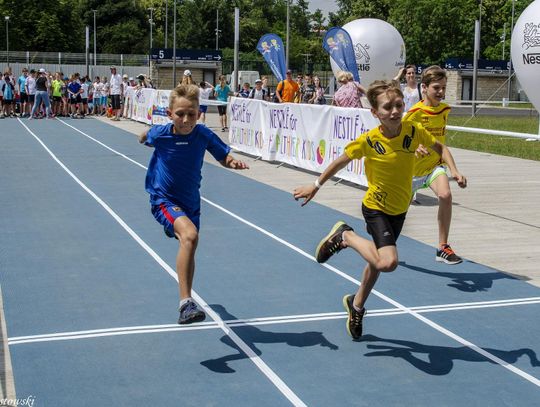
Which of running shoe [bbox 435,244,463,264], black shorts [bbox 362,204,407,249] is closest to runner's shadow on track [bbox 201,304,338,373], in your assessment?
black shorts [bbox 362,204,407,249]

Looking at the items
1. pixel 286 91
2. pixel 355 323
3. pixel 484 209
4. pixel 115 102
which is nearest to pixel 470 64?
pixel 115 102

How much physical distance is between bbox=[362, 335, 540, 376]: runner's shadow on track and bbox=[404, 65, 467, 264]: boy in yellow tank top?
102 inches

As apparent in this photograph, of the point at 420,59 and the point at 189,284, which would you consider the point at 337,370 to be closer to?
the point at 189,284

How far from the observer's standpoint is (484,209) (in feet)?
40.2

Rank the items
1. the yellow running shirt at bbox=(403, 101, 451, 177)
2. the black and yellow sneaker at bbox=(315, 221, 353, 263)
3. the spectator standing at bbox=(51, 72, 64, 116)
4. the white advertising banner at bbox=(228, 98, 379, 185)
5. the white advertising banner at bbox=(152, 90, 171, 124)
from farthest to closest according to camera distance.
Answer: the spectator standing at bbox=(51, 72, 64, 116)
the white advertising banner at bbox=(152, 90, 171, 124)
the white advertising banner at bbox=(228, 98, 379, 185)
the yellow running shirt at bbox=(403, 101, 451, 177)
the black and yellow sneaker at bbox=(315, 221, 353, 263)

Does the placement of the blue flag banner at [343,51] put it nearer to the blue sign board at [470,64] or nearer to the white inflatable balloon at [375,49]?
the white inflatable balloon at [375,49]

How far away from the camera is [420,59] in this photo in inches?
3447

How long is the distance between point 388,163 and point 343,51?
15160 millimetres

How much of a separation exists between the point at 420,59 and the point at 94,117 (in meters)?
57.2

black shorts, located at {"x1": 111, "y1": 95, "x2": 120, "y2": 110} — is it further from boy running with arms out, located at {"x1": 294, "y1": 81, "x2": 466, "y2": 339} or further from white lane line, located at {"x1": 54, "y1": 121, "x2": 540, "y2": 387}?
boy running with arms out, located at {"x1": 294, "y1": 81, "x2": 466, "y2": 339}

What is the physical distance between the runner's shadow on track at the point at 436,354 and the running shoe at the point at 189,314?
1.19 metres

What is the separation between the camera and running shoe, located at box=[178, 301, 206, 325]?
5746mm

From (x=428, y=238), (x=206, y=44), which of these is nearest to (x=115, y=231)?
(x=428, y=238)

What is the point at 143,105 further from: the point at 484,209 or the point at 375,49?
the point at 484,209
